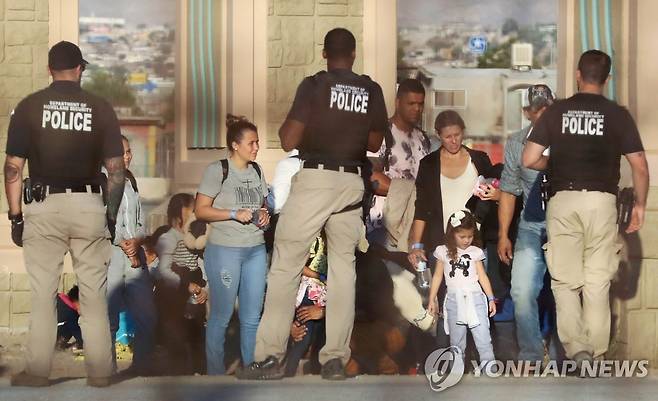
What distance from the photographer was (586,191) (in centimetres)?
803

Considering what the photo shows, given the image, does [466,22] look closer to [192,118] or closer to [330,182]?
[192,118]

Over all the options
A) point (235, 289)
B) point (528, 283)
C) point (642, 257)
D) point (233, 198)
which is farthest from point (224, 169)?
point (642, 257)

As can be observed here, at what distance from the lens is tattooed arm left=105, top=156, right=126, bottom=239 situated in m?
7.72

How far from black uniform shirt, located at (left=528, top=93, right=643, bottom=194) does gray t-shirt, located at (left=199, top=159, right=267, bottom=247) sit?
1.66 meters

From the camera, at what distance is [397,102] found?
30.7ft

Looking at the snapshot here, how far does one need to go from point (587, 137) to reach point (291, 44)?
3004mm

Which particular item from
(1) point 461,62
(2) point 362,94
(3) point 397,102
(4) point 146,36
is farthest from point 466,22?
(2) point 362,94

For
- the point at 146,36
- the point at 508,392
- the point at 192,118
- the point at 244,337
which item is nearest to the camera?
the point at 508,392

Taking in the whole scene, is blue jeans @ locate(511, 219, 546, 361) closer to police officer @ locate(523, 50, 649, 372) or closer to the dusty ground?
police officer @ locate(523, 50, 649, 372)

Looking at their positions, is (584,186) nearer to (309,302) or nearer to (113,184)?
(309,302)

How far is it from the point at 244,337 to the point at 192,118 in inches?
99.0

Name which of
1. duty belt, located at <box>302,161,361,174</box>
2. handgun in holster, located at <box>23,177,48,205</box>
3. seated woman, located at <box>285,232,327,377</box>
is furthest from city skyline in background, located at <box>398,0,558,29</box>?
handgun in holster, located at <box>23,177,48,205</box>

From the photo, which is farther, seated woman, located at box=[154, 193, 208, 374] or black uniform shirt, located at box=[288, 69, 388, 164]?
seated woman, located at box=[154, 193, 208, 374]
